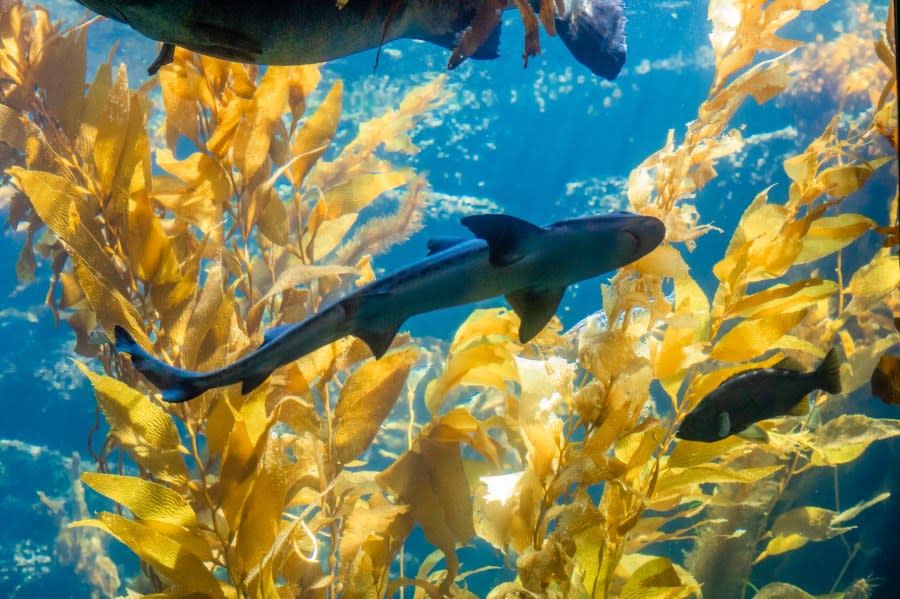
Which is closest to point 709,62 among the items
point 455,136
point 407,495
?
point 455,136

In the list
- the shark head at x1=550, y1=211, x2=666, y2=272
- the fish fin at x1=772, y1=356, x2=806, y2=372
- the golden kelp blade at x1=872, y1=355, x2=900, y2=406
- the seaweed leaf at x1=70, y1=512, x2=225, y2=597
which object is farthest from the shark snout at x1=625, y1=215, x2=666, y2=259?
the seaweed leaf at x1=70, y1=512, x2=225, y2=597

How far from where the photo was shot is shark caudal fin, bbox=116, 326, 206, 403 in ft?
3.29

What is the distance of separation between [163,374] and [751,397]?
56.2 inches

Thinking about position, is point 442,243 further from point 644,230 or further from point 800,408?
point 800,408

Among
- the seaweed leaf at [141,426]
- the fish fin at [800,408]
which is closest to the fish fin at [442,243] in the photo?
the seaweed leaf at [141,426]

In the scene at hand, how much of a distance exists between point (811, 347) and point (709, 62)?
21.1 metres

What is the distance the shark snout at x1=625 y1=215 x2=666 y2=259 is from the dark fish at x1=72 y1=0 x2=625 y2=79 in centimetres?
29

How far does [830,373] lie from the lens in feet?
5.21

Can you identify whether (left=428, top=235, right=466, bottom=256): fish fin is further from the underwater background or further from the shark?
the underwater background

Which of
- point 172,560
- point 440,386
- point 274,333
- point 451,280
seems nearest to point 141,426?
point 172,560

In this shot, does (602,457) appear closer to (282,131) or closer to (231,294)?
(231,294)

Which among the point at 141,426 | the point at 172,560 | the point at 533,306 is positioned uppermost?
the point at 141,426

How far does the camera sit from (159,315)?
5.99 feet

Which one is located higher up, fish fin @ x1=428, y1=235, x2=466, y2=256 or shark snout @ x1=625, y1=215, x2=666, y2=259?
fish fin @ x1=428, y1=235, x2=466, y2=256
